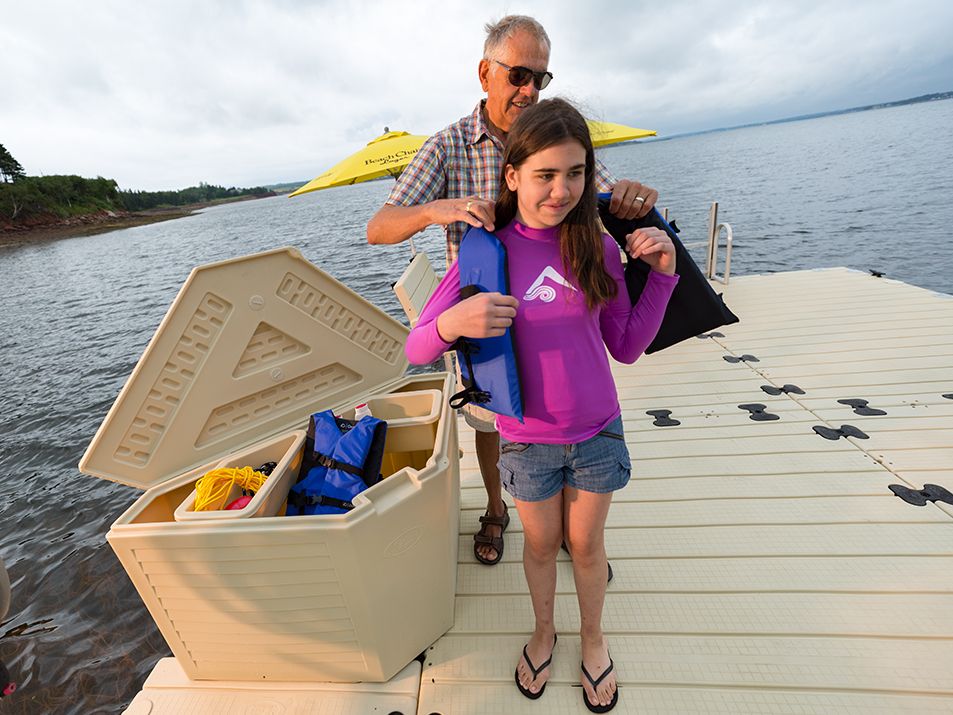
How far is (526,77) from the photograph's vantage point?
1.65 metres

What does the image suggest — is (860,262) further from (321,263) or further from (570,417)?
(321,263)

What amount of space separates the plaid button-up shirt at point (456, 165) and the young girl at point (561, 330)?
0.64 meters

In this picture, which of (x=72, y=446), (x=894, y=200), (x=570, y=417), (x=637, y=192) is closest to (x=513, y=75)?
(x=637, y=192)

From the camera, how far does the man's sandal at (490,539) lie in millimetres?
2137

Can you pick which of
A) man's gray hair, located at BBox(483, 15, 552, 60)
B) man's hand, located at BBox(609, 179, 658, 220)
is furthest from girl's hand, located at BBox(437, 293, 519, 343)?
man's gray hair, located at BBox(483, 15, 552, 60)

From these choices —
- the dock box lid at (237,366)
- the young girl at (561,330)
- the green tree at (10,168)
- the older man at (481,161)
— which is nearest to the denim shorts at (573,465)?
the young girl at (561,330)

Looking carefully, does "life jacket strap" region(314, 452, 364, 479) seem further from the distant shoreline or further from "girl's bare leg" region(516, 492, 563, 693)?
the distant shoreline

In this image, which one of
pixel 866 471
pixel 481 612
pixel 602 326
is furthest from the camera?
pixel 866 471

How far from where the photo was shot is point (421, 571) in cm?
158

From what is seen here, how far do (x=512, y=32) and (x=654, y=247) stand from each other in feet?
3.40

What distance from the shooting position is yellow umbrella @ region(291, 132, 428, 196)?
20.1ft

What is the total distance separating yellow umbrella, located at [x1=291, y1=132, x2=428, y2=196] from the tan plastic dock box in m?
4.58

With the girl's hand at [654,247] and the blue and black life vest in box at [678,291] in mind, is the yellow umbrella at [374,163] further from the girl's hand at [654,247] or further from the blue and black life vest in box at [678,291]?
the girl's hand at [654,247]

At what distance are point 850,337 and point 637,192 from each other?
4090 millimetres
